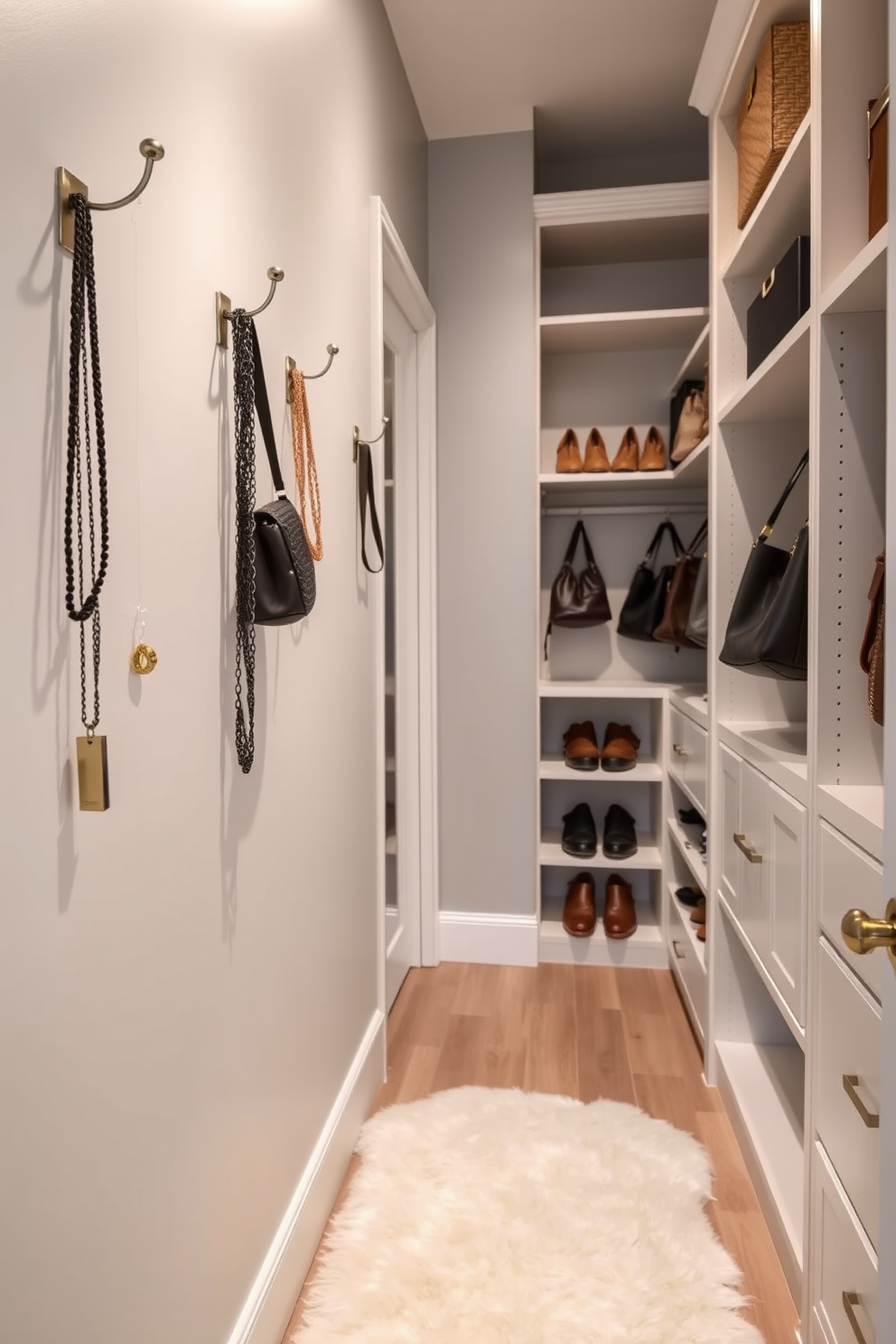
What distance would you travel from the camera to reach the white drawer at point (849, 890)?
3.36 ft

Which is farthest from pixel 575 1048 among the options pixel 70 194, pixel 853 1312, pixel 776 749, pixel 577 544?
pixel 70 194

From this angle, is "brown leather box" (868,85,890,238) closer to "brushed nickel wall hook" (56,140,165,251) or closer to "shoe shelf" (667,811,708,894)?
"brushed nickel wall hook" (56,140,165,251)

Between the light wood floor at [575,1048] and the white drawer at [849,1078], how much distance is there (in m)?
0.48

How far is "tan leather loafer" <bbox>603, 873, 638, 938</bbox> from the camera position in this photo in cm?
274

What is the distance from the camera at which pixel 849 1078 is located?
3.58 feet

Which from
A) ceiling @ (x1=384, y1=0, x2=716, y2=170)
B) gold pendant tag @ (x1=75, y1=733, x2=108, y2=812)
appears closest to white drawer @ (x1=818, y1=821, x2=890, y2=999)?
gold pendant tag @ (x1=75, y1=733, x2=108, y2=812)

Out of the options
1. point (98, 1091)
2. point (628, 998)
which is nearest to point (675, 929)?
point (628, 998)

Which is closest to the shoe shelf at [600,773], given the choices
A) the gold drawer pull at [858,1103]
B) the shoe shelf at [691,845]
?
the shoe shelf at [691,845]

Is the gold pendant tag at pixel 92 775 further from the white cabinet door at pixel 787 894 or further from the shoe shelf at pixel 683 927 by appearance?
the shoe shelf at pixel 683 927

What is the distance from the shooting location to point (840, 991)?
1146 millimetres

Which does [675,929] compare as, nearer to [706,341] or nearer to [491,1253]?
[491,1253]

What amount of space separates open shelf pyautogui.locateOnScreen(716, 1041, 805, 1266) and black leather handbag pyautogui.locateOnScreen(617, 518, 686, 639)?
52.9 inches

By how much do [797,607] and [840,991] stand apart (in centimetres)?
61

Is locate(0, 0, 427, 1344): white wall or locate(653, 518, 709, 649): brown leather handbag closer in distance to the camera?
locate(0, 0, 427, 1344): white wall
